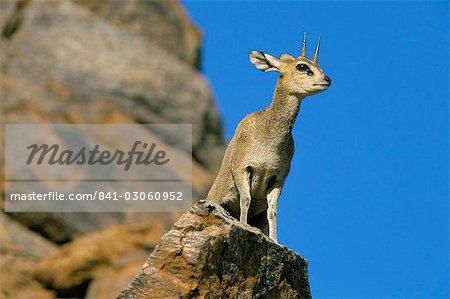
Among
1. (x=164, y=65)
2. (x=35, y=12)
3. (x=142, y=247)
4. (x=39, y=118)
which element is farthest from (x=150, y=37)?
(x=142, y=247)

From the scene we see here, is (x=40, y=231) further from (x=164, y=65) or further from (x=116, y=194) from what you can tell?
(x=164, y=65)

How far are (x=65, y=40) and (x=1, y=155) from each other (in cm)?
1011

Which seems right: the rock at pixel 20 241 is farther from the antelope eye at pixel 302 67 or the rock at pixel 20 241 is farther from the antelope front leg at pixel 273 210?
the antelope eye at pixel 302 67

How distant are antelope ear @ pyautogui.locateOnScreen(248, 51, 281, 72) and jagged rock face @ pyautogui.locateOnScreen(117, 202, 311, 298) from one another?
259 cm

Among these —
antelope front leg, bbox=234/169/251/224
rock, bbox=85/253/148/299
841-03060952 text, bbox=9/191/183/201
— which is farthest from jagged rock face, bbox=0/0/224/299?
antelope front leg, bbox=234/169/251/224

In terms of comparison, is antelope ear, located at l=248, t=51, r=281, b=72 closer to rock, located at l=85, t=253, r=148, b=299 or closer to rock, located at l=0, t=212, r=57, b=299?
rock, located at l=85, t=253, r=148, b=299

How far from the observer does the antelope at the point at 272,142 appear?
16297mm

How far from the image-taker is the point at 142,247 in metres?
35.9

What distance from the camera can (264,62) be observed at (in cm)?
1683

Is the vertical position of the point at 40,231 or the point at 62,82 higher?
the point at 62,82

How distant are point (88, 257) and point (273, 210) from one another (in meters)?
20.3

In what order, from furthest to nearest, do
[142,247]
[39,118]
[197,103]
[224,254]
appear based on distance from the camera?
[197,103], [39,118], [142,247], [224,254]

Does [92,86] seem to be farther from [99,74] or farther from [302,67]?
[302,67]

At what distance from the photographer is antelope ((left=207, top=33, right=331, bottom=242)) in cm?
1630
